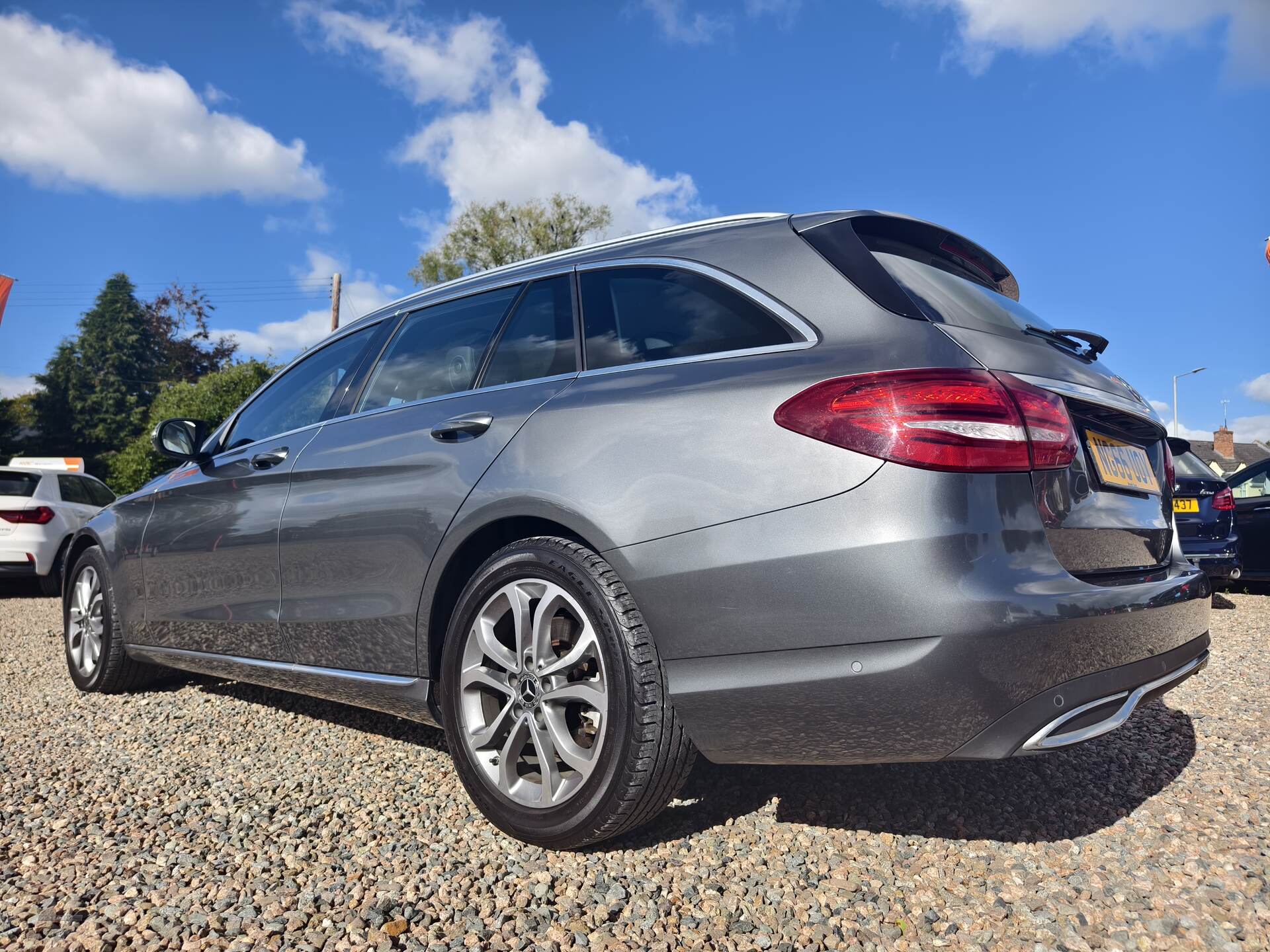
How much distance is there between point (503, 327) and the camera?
304 cm

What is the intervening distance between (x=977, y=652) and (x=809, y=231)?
3.74 ft

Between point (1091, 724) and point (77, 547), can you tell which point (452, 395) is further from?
point (77, 547)

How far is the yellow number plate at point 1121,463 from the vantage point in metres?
2.33

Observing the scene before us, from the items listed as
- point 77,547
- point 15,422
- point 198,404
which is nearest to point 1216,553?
point 77,547

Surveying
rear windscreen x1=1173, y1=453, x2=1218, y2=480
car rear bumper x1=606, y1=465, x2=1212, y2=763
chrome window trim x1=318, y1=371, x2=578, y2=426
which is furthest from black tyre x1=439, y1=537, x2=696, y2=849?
rear windscreen x1=1173, y1=453, x2=1218, y2=480

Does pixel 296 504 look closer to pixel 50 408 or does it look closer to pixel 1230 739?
pixel 1230 739

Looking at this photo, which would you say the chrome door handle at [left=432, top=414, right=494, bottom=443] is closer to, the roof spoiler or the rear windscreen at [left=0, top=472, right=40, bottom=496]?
the roof spoiler

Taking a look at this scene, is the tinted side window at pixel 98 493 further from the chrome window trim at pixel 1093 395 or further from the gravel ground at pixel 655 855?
the chrome window trim at pixel 1093 395

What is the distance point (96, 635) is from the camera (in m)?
4.83

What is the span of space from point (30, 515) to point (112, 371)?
5671 centimetres

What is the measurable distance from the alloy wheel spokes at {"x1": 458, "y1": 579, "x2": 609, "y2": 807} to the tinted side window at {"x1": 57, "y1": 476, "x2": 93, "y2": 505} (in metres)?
10.0

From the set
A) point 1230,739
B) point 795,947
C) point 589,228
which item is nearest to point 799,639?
point 795,947

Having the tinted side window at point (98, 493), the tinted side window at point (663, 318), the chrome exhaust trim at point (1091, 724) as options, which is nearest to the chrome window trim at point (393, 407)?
the tinted side window at point (663, 318)

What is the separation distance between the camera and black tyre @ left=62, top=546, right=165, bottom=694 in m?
4.62
